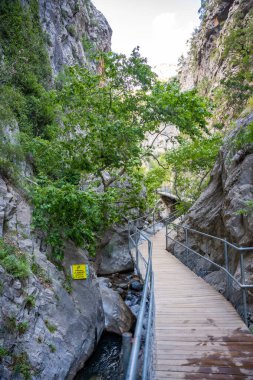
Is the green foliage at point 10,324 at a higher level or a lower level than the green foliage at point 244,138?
lower

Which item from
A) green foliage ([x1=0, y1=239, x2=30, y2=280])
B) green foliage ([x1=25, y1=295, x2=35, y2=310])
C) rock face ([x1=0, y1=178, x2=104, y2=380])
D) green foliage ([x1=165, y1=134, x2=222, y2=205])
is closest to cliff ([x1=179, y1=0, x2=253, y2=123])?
green foliage ([x1=165, y1=134, x2=222, y2=205])

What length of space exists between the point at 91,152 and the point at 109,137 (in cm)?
91

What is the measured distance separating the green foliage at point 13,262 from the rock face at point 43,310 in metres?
0.12

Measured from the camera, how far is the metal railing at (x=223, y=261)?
16.5 feet

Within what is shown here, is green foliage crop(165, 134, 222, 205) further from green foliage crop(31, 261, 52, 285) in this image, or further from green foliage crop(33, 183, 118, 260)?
green foliage crop(31, 261, 52, 285)

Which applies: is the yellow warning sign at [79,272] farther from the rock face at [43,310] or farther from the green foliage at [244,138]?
the green foliage at [244,138]

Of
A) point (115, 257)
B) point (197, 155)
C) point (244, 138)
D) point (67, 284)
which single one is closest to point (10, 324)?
point (67, 284)

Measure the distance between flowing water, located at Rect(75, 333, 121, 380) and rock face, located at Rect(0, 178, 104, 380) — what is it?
24 centimetres

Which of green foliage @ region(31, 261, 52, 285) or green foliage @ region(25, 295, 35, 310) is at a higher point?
green foliage @ region(31, 261, 52, 285)

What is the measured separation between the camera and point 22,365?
4305mm

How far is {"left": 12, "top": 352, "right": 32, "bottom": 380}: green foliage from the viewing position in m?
4.25

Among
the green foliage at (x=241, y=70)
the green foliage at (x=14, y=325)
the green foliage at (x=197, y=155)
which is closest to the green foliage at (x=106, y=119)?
the green foliage at (x=14, y=325)

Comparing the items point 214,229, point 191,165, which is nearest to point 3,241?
point 214,229

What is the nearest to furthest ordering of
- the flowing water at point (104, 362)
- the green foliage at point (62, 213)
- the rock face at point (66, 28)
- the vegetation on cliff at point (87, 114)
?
the flowing water at point (104, 362) → the green foliage at point (62, 213) → the vegetation on cliff at point (87, 114) → the rock face at point (66, 28)
